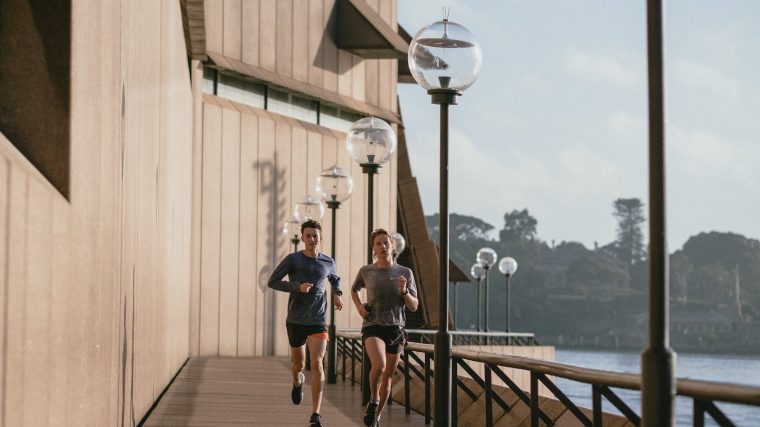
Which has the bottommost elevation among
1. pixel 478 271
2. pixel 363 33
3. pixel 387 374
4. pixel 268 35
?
pixel 387 374

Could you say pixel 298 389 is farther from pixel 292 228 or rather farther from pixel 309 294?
pixel 292 228

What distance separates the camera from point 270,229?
30109mm

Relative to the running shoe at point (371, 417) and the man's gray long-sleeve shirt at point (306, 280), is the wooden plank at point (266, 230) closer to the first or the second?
the man's gray long-sleeve shirt at point (306, 280)

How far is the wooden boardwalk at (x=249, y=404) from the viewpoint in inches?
441

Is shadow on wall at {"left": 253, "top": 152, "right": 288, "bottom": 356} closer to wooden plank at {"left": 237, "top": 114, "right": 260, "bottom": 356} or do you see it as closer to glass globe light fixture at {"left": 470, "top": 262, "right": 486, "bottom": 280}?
wooden plank at {"left": 237, "top": 114, "right": 260, "bottom": 356}

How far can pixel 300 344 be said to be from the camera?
35.3 feet

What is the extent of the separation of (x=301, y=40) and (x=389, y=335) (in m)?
21.9

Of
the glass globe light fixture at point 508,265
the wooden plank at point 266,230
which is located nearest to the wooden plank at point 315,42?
the wooden plank at point 266,230

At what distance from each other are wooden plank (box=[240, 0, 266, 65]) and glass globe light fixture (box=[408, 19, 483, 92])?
20.5 m

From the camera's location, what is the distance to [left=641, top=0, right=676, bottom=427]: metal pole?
4895mm

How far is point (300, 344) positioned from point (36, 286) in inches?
257

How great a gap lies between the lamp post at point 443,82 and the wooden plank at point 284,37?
71.2 ft

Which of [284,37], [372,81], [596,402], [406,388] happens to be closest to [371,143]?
[406,388]

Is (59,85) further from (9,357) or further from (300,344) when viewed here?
(300,344)
